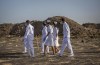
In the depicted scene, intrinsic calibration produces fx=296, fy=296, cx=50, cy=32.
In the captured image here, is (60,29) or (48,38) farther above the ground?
(60,29)

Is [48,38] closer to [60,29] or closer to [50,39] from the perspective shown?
[50,39]

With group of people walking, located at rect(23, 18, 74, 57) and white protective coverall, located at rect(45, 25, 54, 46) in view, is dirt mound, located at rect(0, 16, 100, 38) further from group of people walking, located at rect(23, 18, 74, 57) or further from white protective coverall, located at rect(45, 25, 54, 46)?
white protective coverall, located at rect(45, 25, 54, 46)

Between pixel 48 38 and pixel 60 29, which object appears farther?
pixel 60 29

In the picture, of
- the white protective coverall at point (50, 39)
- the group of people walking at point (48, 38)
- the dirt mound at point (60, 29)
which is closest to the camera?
the group of people walking at point (48, 38)

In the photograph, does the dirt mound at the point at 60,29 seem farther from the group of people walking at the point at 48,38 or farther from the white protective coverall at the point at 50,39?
the white protective coverall at the point at 50,39

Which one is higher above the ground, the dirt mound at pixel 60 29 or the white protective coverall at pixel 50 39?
the dirt mound at pixel 60 29

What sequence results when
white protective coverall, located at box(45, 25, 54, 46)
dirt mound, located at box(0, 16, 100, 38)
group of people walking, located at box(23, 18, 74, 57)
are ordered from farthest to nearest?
dirt mound, located at box(0, 16, 100, 38) → white protective coverall, located at box(45, 25, 54, 46) → group of people walking, located at box(23, 18, 74, 57)

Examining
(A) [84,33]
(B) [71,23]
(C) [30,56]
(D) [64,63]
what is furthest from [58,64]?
(B) [71,23]

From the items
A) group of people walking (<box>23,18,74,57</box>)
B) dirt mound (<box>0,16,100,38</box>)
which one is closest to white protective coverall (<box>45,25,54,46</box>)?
group of people walking (<box>23,18,74,57</box>)

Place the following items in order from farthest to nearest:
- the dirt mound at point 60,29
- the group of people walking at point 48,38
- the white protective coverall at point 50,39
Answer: the dirt mound at point 60,29, the white protective coverall at point 50,39, the group of people walking at point 48,38

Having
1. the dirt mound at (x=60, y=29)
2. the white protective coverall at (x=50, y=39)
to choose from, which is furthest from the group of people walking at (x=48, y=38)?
the dirt mound at (x=60, y=29)

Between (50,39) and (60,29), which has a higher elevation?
(60,29)

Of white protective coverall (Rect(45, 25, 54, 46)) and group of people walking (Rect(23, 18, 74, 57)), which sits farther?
white protective coverall (Rect(45, 25, 54, 46))

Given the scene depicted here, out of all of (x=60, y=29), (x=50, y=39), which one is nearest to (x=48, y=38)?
(x=50, y=39)
